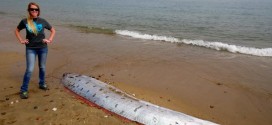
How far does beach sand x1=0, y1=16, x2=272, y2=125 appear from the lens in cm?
537

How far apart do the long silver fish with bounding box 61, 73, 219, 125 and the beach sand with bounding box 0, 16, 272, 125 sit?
0.20 meters

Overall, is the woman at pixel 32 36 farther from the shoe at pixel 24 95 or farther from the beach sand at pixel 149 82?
the beach sand at pixel 149 82

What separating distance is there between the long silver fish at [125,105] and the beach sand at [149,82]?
0.20 meters

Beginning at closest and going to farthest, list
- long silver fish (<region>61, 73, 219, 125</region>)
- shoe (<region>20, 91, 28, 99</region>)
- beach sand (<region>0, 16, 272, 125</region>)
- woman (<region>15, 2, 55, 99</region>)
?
long silver fish (<region>61, 73, 219, 125</region>) < beach sand (<region>0, 16, 272, 125</region>) < woman (<region>15, 2, 55, 99</region>) < shoe (<region>20, 91, 28, 99</region>)

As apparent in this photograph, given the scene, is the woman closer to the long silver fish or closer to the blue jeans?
the blue jeans

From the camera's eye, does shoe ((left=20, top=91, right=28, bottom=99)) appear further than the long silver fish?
Yes

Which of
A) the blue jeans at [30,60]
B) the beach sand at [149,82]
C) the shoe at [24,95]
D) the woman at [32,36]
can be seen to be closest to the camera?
the beach sand at [149,82]

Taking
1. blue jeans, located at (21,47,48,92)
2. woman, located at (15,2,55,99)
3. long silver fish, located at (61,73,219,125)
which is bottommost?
long silver fish, located at (61,73,219,125)

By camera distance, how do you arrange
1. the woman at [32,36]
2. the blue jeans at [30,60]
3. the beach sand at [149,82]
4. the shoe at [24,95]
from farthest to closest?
the shoe at [24,95]
the blue jeans at [30,60]
the woman at [32,36]
the beach sand at [149,82]

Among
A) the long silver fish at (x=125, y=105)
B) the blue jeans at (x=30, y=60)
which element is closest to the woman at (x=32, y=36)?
the blue jeans at (x=30, y=60)

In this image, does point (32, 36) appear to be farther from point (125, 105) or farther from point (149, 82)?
Answer: point (149, 82)

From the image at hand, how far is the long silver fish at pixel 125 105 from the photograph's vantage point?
4750 mm

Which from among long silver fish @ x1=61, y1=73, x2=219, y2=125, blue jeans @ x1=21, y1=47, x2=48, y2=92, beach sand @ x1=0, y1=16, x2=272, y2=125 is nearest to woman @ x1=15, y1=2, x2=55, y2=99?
blue jeans @ x1=21, y1=47, x2=48, y2=92

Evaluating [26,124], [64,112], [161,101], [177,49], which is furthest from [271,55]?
[26,124]
